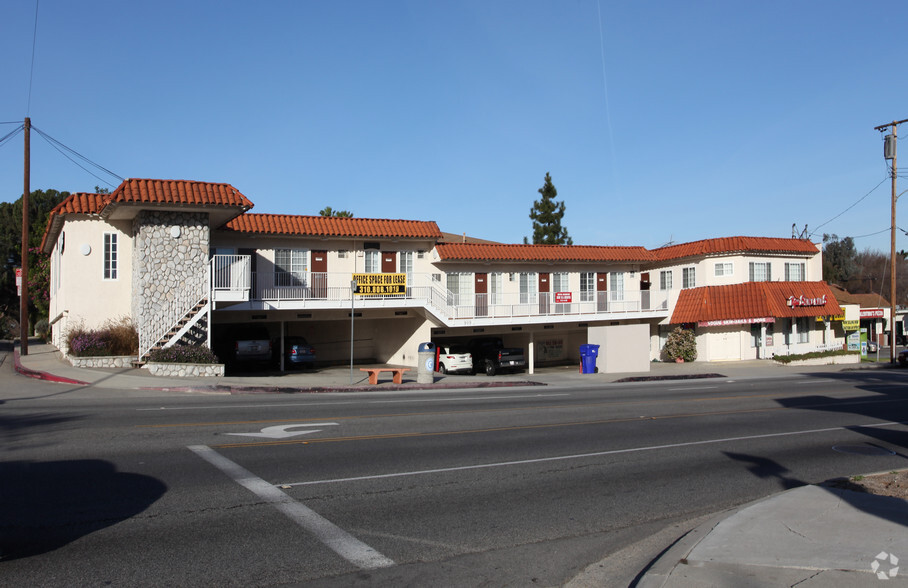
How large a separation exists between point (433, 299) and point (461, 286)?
392cm

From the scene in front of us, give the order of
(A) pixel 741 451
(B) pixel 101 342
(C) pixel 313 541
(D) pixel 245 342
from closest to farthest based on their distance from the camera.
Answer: (C) pixel 313 541, (A) pixel 741 451, (B) pixel 101 342, (D) pixel 245 342

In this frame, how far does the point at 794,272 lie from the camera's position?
39.4 metres

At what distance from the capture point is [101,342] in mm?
23484

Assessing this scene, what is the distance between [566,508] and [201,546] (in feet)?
13.4

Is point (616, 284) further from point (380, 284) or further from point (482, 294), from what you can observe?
point (380, 284)

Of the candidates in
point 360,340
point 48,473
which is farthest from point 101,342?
point 48,473

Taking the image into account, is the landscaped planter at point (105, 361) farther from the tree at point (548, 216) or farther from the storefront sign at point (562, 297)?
the tree at point (548, 216)

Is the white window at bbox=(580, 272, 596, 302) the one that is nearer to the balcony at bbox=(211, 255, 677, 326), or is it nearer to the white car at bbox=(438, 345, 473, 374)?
the balcony at bbox=(211, 255, 677, 326)

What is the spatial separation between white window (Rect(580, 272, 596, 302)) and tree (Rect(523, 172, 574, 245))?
24.3m

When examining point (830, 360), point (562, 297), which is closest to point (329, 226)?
point (562, 297)

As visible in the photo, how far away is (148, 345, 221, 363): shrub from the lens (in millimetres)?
21812

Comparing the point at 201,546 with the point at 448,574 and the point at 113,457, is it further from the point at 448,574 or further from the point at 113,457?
the point at 113,457

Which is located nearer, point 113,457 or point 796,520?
point 796,520

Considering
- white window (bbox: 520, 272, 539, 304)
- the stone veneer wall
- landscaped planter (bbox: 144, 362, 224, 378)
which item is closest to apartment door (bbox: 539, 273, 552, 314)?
white window (bbox: 520, 272, 539, 304)
